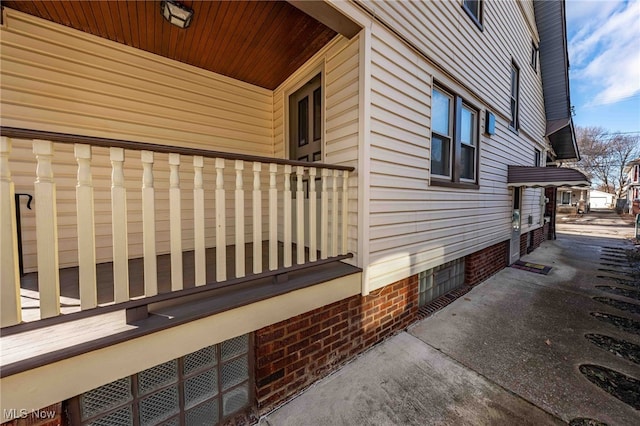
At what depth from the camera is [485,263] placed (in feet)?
16.6

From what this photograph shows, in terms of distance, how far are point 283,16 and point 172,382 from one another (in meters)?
3.40

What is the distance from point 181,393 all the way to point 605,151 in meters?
49.2

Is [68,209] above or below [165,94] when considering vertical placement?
below

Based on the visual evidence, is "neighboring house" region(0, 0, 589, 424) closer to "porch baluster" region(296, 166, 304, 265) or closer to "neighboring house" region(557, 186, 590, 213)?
"porch baluster" region(296, 166, 304, 265)

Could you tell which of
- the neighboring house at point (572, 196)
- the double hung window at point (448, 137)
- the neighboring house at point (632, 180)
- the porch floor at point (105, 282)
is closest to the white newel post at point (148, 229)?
the porch floor at point (105, 282)

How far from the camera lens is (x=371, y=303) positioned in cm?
279

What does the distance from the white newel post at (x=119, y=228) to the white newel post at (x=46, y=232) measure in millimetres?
234

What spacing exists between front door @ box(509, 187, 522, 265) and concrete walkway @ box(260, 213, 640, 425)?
2327 mm

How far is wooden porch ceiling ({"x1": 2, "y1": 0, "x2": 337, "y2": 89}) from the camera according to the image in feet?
7.78

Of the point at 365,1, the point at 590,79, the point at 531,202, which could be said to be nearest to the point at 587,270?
the point at 531,202

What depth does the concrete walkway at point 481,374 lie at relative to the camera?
196cm

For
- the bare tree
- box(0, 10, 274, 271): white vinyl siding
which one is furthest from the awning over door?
the bare tree

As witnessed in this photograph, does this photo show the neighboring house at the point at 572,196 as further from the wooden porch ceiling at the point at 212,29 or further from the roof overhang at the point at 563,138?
the wooden porch ceiling at the point at 212,29

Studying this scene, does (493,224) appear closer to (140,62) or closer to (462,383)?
(462,383)
